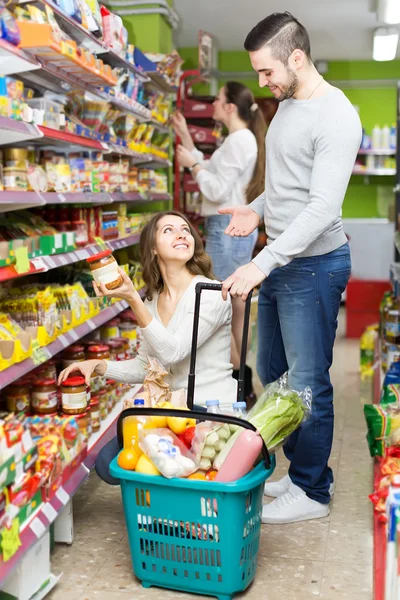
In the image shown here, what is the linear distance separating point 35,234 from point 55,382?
64 cm

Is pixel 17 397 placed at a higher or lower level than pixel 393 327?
higher

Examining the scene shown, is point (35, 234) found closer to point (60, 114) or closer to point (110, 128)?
point (60, 114)

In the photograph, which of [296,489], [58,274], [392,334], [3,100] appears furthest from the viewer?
[392,334]

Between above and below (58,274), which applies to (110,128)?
above

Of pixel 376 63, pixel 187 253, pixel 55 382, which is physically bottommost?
pixel 55 382

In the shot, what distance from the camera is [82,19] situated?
3721 millimetres

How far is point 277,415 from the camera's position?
2.58m

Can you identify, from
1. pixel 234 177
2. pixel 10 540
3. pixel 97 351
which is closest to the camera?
pixel 10 540

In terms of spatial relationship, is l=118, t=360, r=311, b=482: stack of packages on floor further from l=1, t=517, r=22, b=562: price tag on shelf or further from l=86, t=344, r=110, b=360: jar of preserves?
l=86, t=344, r=110, b=360: jar of preserves

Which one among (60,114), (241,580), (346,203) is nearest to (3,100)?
(60,114)

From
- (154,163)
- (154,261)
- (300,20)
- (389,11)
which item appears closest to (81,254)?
(154,261)

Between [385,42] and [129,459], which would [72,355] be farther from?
[385,42]

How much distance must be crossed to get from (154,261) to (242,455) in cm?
103

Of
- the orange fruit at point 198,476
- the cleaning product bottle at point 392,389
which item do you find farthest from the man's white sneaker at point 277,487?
the orange fruit at point 198,476
